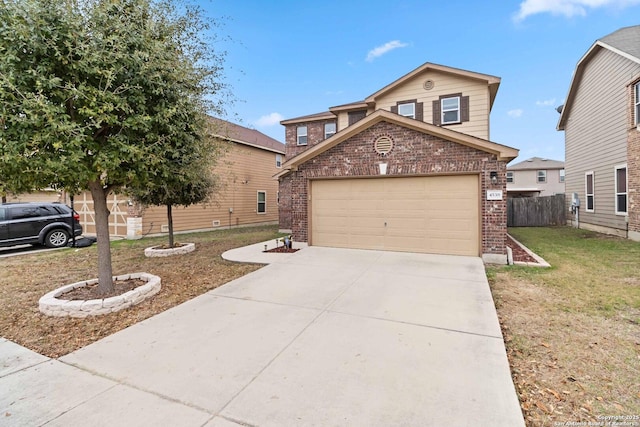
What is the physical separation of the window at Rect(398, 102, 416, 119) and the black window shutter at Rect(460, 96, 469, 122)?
1.82m

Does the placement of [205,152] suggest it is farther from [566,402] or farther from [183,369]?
[566,402]

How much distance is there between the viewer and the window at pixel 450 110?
12.0m

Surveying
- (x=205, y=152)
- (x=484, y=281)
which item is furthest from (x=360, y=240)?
(x=205, y=152)

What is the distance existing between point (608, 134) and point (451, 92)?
628 cm

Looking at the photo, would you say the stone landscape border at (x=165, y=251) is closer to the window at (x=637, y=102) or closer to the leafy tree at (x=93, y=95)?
the leafy tree at (x=93, y=95)

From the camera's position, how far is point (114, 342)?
3.49 metres

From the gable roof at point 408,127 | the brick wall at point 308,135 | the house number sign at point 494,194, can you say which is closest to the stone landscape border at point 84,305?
the gable roof at point 408,127

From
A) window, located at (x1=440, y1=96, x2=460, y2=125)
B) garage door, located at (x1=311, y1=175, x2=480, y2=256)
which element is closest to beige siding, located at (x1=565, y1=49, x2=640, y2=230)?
window, located at (x1=440, y1=96, x2=460, y2=125)

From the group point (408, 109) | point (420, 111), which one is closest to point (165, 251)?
point (408, 109)

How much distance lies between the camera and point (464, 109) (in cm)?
1188

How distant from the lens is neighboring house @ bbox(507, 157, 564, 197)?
98.3 feet

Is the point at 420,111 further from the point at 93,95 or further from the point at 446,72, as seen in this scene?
the point at 93,95

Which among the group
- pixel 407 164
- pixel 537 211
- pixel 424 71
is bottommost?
pixel 537 211

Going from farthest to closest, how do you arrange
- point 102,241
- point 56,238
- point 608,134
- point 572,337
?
1. point 608,134
2. point 56,238
3. point 102,241
4. point 572,337
